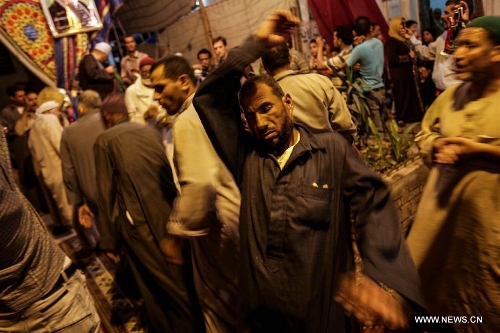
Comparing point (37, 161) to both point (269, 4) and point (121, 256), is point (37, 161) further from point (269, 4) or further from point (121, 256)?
point (269, 4)

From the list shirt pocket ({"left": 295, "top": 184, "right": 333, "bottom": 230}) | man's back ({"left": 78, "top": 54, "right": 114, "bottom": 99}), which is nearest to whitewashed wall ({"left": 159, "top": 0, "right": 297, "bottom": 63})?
man's back ({"left": 78, "top": 54, "right": 114, "bottom": 99})

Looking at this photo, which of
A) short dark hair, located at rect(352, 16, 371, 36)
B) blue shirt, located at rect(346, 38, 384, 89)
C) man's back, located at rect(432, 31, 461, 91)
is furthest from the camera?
short dark hair, located at rect(352, 16, 371, 36)

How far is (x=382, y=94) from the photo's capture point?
505 centimetres

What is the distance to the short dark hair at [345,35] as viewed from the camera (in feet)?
17.2

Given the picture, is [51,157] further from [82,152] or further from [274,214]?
[274,214]

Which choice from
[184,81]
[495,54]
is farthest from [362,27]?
[184,81]

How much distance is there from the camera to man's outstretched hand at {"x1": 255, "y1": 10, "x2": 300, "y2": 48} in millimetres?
1515

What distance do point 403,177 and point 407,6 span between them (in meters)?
5.72

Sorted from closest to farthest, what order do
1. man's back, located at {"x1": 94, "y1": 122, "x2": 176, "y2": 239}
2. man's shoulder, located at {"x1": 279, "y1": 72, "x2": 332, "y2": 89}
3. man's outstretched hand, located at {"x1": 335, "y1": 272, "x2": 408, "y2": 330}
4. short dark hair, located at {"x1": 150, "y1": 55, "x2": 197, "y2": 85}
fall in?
man's outstretched hand, located at {"x1": 335, "y1": 272, "x2": 408, "y2": 330} → short dark hair, located at {"x1": 150, "y1": 55, "x2": 197, "y2": 85} → man's back, located at {"x1": 94, "y1": 122, "x2": 176, "y2": 239} → man's shoulder, located at {"x1": 279, "y1": 72, "x2": 332, "y2": 89}

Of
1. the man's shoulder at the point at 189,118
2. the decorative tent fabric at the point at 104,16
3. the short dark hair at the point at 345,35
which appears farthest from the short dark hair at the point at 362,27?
the decorative tent fabric at the point at 104,16

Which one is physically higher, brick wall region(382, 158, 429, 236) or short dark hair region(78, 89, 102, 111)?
short dark hair region(78, 89, 102, 111)

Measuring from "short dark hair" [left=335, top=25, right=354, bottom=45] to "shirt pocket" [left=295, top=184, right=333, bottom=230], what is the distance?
4.37 meters

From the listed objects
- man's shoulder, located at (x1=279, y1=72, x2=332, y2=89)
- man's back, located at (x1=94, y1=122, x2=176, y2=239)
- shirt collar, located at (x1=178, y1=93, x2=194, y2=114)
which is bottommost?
man's back, located at (x1=94, y1=122, x2=176, y2=239)

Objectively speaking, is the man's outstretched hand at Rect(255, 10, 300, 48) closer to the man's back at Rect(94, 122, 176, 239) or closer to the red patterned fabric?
the man's back at Rect(94, 122, 176, 239)
